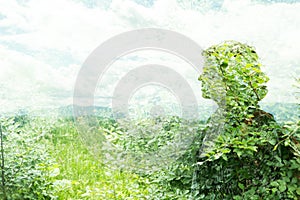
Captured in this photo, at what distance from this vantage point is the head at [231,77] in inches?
47.2

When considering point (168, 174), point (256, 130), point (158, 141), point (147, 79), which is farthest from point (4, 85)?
point (256, 130)

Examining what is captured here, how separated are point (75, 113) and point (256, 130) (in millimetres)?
1095

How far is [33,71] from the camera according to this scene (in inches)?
80.9

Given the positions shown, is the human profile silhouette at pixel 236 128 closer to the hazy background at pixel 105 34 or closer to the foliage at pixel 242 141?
the foliage at pixel 242 141

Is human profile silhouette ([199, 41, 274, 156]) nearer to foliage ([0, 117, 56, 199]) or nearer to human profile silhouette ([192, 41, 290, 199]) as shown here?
→ human profile silhouette ([192, 41, 290, 199])

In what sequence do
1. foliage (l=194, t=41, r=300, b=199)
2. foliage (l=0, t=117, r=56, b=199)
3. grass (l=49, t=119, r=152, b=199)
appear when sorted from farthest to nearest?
grass (l=49, t=119, r=152, b=199) < foliage (l=0, t=117, r=56, b=199) < foliage (l=194, t=41, r=300, b=199)

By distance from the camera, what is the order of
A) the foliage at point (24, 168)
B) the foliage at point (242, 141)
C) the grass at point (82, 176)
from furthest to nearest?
the grass at point (82, 176) < the foliage at point (24, 168) < the foliage at point (242, 141)

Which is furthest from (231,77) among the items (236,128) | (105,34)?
(105,34)

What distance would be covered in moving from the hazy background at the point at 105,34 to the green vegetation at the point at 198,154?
0.71ft

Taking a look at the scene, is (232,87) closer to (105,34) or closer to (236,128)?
(236,128)

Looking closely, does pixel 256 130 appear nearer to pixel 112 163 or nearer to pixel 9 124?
pixel 112 163

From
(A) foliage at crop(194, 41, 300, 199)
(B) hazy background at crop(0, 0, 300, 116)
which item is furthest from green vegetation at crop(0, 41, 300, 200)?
(B) hazy background at crop(0, 0, 300, 116)

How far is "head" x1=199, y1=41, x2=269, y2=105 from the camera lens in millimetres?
1199

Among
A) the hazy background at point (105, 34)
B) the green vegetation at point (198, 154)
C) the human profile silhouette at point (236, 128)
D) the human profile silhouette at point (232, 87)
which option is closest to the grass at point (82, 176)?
the green vegetation at point (198, 154)
